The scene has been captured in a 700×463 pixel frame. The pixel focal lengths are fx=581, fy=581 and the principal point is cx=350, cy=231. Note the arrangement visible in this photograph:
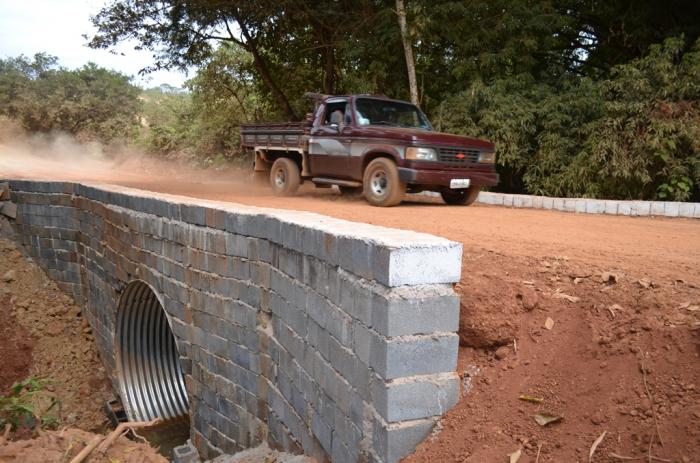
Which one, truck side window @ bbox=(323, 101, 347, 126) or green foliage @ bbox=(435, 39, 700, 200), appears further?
truck side window @ bbox=(323, 101, 347, 126)

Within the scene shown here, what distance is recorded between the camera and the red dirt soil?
8.71 feet

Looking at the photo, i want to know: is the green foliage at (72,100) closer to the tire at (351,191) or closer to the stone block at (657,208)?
the tire at (351,191)

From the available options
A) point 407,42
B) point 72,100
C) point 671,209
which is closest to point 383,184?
point 671,209

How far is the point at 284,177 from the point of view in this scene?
1233cm

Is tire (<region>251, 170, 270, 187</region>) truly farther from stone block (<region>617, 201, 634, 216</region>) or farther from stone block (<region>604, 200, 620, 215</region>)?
stone block (<region>617, 201, 634, 216</region>)

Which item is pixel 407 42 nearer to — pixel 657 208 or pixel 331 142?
pixel 331 142

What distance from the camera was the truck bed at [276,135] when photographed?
37.7 ft

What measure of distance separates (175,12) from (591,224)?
1616cm

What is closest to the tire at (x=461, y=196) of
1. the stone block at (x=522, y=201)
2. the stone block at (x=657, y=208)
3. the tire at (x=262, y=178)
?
the stone block at (x=522, y=201)

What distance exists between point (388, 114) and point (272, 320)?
6198mm

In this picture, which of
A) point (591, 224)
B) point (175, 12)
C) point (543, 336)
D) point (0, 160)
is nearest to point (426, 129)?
point (591, 224)

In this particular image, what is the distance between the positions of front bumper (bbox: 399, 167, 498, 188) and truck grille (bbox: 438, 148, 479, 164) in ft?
0.55

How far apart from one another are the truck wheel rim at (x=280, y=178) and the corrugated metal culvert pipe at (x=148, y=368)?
397cm

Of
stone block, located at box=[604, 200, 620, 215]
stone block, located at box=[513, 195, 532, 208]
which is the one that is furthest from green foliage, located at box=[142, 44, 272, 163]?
stone block, located at box=[604, 200, 620, 215]
